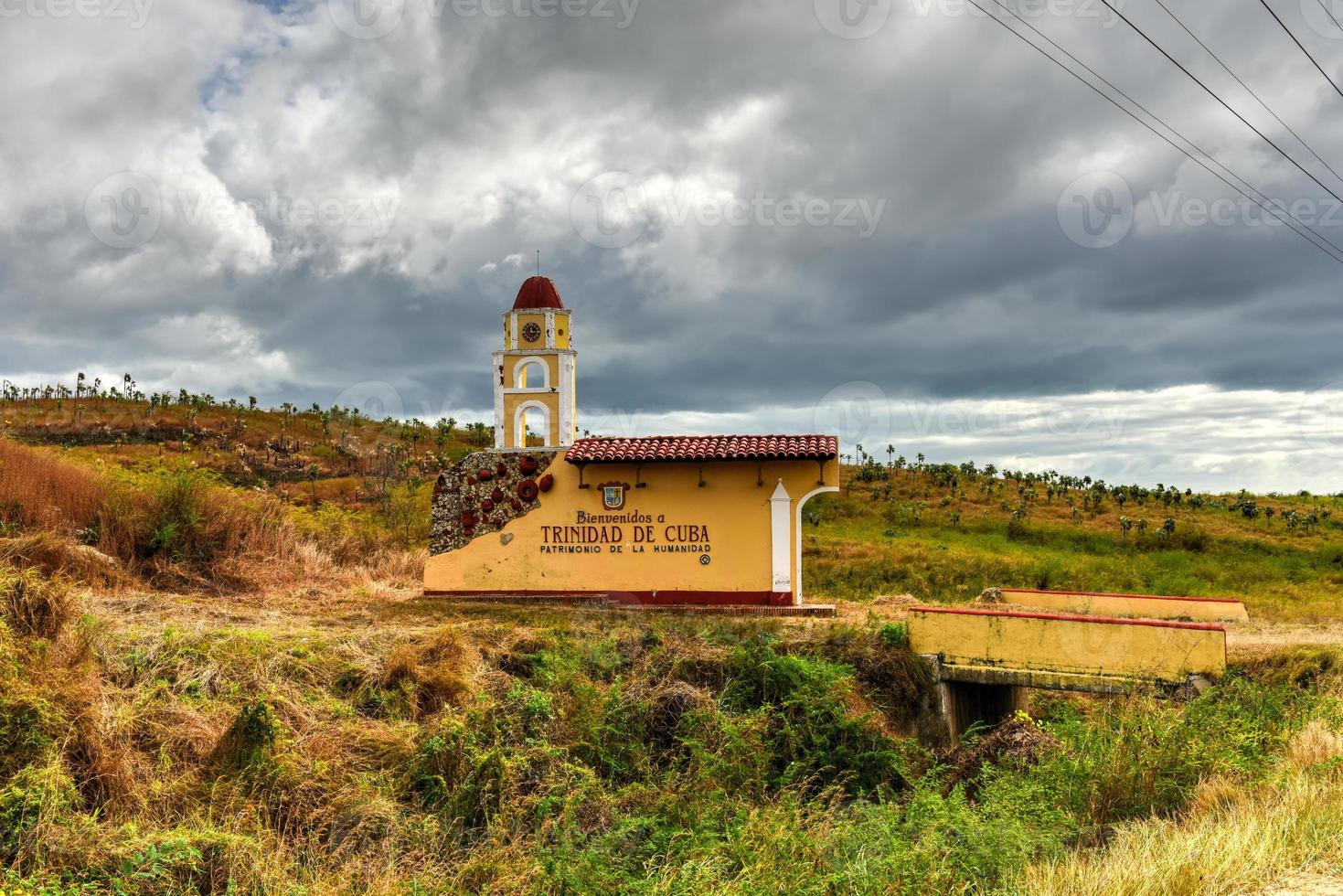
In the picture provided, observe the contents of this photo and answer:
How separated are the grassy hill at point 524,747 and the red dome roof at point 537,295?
23.7 ft

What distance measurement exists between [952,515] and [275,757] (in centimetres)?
3812

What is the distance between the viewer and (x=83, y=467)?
22.4 m

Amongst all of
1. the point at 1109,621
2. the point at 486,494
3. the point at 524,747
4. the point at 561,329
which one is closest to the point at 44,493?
the point at 486,494

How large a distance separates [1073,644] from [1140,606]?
4800 mm

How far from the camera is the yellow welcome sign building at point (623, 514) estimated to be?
64.1 feet

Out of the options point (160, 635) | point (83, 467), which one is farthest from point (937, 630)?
point (83, 467)

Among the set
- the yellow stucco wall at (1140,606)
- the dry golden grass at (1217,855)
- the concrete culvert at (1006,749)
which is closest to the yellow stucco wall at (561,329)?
the yellow stucco wall at (1140,606)

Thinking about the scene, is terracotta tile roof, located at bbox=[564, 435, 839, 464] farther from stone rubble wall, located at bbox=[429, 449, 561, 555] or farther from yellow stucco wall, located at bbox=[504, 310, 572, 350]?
yellow stucco wall, located at bbox=[504, 310, 572, 350]

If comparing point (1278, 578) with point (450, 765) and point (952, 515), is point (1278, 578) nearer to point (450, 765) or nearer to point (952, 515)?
point (952, 515)

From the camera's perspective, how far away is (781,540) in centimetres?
1945

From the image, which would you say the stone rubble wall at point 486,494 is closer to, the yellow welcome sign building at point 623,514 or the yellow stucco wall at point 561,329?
the yellow welcome sign building at point 623,514

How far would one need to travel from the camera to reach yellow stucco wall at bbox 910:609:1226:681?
1430 cm

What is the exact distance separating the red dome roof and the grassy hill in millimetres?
7225

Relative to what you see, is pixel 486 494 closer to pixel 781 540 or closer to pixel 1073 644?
pixel 781 540
